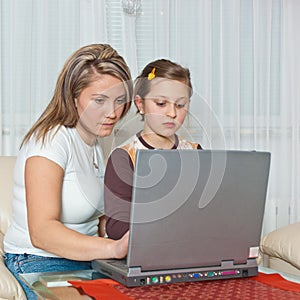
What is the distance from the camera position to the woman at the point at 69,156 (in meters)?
1.72

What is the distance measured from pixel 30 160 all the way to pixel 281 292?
0.74 meters

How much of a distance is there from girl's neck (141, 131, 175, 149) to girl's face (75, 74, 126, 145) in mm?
104

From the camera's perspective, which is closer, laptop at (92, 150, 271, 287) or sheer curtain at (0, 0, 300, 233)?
laptop at (92, 150, 271, 287)

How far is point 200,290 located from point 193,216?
15 cm

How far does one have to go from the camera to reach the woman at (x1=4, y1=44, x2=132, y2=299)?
172cm

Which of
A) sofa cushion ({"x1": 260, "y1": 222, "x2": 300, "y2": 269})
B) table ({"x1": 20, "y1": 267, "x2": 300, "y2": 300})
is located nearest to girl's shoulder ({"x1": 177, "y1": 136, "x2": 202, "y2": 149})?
table ({"x1": 20, "y1": 267, "x2": 300, "y2": 300})

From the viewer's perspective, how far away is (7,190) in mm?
2295

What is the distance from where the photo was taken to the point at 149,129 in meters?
1.71

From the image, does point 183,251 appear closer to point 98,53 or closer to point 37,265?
point 37,265

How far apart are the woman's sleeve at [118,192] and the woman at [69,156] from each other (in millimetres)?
123

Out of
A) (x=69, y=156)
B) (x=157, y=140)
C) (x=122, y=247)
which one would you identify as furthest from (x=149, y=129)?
(x=122, y=247)

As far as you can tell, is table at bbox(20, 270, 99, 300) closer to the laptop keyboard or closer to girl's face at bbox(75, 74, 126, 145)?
the laptop keyboard

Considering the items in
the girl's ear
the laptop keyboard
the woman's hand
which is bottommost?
the laptop keyboard

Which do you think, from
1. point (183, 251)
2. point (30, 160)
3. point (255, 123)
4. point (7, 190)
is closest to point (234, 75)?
point (255, 123)
